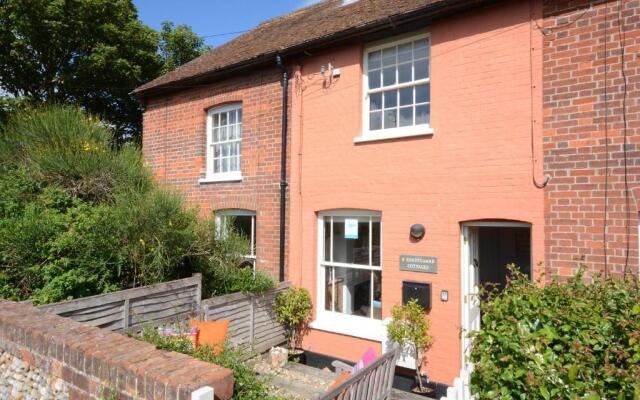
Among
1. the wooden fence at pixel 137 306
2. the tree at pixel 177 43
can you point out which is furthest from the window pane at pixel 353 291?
the tree at pixel 177 43

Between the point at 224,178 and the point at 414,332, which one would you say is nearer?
the point at 414,332

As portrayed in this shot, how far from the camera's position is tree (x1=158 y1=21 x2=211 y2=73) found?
72.2 feet

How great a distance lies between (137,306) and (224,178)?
3.95 meters

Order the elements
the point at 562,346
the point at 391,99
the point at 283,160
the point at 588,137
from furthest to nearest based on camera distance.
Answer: the point at 283,160
the point at 391,99
the point at 588,137
the point at 562,346

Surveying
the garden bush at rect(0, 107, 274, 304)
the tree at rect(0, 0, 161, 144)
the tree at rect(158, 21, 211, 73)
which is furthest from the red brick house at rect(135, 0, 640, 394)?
the tree at rect(158, 21, 211, 73)

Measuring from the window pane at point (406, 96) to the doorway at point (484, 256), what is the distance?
2280 mm

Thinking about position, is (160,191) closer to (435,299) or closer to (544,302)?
(435,299)

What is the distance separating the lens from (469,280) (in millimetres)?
6461

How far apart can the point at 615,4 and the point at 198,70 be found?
8281 millimetres

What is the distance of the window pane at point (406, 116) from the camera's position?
7.07 m

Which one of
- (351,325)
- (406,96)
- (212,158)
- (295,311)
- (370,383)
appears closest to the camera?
(370,383)

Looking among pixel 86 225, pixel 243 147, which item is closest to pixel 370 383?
pixel 86 225

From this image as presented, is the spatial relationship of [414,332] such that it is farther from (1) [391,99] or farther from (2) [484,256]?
(1) [391,99]

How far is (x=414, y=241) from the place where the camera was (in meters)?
6.71
